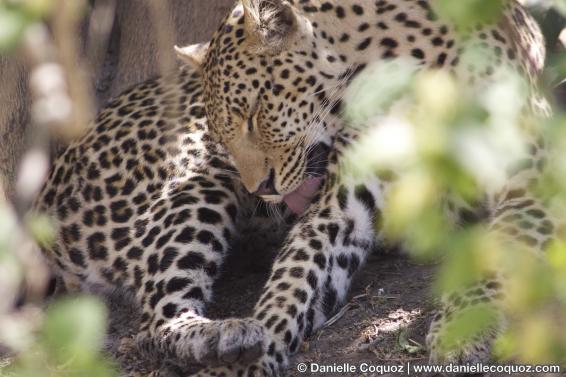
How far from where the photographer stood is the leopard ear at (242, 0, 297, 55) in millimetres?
4867

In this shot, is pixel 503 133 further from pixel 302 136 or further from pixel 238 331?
pixel 302 136

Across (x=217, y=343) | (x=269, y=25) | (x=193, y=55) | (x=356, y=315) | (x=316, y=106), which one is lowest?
(x=356, y=315)

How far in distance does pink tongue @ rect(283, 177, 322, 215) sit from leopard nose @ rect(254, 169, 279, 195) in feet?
0.37

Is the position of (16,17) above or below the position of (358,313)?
above

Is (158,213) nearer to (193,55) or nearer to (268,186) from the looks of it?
(268,186)

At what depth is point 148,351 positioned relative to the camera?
15.3 feet

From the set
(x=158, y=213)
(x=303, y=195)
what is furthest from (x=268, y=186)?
(x=158, y=213)

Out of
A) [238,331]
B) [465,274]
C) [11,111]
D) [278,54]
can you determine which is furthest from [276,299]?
[465,274]

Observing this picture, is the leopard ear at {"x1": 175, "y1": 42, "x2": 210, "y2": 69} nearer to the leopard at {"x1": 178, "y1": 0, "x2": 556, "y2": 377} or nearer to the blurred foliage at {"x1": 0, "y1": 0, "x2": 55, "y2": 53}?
the leopard at {"x1": 178, "y1": 0, "x2": 556, "y2": 377}

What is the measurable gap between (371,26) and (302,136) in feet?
2.23

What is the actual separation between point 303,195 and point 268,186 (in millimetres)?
236

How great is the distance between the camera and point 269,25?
16.0ft

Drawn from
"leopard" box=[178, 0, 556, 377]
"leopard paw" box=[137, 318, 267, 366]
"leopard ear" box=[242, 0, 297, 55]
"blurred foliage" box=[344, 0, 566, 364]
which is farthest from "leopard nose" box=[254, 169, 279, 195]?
"blurred foliage" box=[344, 0, 566, 364]

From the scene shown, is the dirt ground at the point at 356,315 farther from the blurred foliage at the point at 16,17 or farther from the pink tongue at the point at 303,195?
the blurred foliage at the point at 16,17
